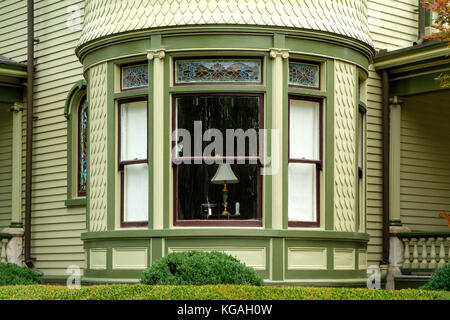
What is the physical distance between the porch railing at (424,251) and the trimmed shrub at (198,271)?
19.3ft

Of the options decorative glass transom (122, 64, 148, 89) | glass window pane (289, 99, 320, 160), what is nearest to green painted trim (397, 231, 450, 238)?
glass window pane (289, 99, 320, 160)

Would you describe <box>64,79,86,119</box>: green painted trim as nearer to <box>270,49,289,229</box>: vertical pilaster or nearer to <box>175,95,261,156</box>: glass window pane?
<box>175,95,261,156</box>: glass window pane

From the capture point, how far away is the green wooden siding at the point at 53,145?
19.4 meters

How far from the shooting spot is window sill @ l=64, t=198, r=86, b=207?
18891 millimetres

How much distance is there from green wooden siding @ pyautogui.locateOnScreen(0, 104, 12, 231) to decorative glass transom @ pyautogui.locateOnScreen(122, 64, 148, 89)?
6804 mm

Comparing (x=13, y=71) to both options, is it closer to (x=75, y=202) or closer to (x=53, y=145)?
(x=53, y=145)

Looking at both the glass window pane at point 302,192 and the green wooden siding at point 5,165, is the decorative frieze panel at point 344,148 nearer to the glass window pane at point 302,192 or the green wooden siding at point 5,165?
the glass window pane at point 302,192

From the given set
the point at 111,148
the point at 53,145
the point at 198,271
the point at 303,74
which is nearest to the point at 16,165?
the point at 53,145

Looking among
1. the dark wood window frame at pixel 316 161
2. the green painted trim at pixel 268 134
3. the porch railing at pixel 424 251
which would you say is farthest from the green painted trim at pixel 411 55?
the green painted trim at pixel 268 134

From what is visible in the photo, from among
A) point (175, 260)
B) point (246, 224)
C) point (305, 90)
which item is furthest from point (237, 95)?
point (175, 260)

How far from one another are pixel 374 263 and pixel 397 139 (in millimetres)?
2520

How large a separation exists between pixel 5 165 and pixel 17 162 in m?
1.05

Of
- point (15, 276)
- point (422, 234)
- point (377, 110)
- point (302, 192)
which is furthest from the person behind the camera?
point (377, 110)

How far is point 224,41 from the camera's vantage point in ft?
47.2
